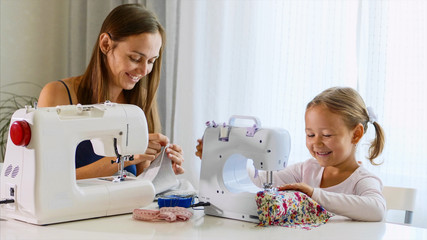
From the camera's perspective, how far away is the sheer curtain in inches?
114

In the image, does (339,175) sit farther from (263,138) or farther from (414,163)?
(414,163)

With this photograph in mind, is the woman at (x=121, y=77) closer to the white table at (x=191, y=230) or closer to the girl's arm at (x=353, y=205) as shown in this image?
the white table at (x=191, y=230)

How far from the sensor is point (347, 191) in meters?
1.77

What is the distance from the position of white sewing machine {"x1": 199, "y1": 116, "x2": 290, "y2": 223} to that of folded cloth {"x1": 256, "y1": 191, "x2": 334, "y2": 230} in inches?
2.2

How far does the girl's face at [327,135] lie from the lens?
70.9 inches

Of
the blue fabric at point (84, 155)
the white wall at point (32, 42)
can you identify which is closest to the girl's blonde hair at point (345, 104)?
the blue fabric at point (84, 155)

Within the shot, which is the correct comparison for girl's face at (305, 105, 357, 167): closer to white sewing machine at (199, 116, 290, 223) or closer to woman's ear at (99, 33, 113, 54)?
white sewing machine at (199, 116, 290, 223)

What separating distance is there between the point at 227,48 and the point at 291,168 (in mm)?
1538

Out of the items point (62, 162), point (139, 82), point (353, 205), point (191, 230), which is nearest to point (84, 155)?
point (139, 82)

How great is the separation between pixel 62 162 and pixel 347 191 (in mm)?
889

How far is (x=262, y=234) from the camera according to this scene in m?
1.39

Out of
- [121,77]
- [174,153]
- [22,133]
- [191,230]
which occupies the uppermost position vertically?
[121,77]

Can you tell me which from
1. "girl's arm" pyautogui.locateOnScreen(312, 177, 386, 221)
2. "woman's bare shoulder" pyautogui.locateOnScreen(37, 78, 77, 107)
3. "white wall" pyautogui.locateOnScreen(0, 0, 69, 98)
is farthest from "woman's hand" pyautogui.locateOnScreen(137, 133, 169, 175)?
"white wall" pyautogui.locateOnScreen(0, 0, 69, 98)

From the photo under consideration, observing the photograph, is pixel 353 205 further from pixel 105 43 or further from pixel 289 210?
pixel 105 43
